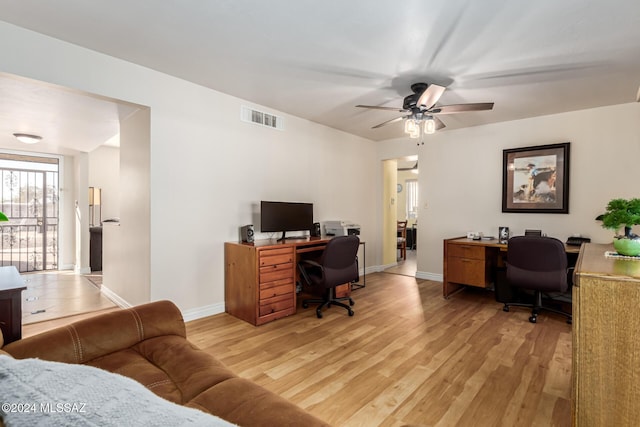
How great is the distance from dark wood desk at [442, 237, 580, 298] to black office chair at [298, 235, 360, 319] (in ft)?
5.07

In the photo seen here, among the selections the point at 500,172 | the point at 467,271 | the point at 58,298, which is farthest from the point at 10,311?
the point at 500,172

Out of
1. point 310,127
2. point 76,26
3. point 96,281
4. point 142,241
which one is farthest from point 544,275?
point 96,281

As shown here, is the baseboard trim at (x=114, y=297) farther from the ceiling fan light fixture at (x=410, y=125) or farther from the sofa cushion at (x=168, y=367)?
the ceiling fan light fixture at (x=410, y=125)

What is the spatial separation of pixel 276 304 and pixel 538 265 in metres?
2.84

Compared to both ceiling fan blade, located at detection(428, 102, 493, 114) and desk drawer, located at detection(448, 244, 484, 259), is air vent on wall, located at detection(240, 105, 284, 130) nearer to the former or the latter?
ceiling fan blade, located at detection(428, 102, 493, 114)

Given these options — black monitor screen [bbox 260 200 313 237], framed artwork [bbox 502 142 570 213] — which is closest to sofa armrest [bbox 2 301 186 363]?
black monitor screen [bbox 260 200 313 237]

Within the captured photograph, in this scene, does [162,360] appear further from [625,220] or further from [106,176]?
[106,176]

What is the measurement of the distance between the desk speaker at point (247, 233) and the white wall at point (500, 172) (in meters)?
3.12

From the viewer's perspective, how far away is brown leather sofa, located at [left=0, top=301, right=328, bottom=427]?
107cm

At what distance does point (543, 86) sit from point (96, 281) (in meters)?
6.85


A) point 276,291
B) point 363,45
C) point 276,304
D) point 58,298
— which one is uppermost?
point 363,45

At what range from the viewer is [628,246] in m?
1.84

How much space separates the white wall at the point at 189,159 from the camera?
2.52 metres

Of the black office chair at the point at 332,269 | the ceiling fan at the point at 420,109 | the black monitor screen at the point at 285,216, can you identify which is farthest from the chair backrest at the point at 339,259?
the ceiling fan at the point at 420,109
